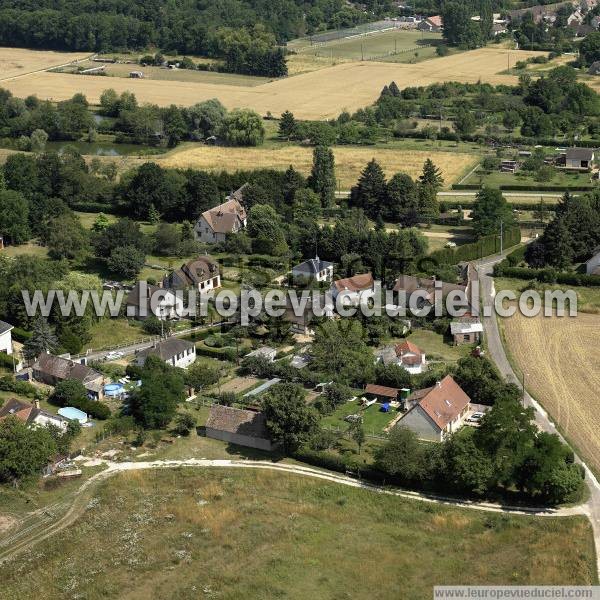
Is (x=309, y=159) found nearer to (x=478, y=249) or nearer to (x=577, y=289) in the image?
(x=478, y=249)

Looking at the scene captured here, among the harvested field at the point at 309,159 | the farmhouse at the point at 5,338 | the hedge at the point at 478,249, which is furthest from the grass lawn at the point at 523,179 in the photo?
the farmhouse at the point at 5,338

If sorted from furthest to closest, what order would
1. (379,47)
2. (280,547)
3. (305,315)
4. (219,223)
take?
(379,47)
(219,223)
(305,315)
(280,547)

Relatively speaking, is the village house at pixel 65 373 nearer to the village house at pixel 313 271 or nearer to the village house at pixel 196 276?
the village house at pixel 196 276

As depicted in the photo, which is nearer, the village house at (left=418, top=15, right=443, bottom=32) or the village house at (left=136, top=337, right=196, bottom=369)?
the village house at (left=136, top=337, right=196, bottom=369)

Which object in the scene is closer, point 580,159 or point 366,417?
point 366,417

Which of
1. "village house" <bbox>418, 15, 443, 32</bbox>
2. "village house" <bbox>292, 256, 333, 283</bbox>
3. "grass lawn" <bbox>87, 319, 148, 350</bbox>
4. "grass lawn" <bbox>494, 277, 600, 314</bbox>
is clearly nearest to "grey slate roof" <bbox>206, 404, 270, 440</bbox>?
"grass lawn" <bbox>87, 319, 148, 350</bbox>

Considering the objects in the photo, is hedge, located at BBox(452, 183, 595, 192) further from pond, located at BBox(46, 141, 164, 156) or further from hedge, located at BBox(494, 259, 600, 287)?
pond, located at BBox(46, 141, 164, 156)

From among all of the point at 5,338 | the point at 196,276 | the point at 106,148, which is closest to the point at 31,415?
the point at 5,338

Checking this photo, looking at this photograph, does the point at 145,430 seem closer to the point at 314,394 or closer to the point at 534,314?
the point at 314,394
